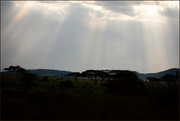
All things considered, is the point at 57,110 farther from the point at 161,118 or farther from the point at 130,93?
the point at 130,93

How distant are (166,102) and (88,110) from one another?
7639mm

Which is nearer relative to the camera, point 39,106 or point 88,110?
point 88,110

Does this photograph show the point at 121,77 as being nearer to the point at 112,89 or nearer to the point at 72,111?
the point at 112,89

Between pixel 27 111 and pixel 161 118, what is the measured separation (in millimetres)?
8816

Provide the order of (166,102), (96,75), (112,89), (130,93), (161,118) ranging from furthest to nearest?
1. (96,75)
2. (112,89)
3. (130,93)
4. (166,102)
5. (161,118)

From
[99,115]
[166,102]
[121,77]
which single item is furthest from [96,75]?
[99,115]

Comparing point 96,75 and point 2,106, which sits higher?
point 96,75

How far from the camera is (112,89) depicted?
26.8 m

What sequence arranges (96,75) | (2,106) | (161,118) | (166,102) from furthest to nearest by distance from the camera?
(96,75) → (166,102) → (2,106) → (161,118)

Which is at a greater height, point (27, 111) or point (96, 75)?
point (96, 75)

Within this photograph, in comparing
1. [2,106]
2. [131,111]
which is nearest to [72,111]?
[131,111]

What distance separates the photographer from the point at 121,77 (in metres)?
27.8

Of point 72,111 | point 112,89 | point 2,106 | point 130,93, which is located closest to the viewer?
point 72,111

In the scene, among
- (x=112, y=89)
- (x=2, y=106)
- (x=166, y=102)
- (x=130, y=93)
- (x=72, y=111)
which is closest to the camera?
(x=72, y=111)
